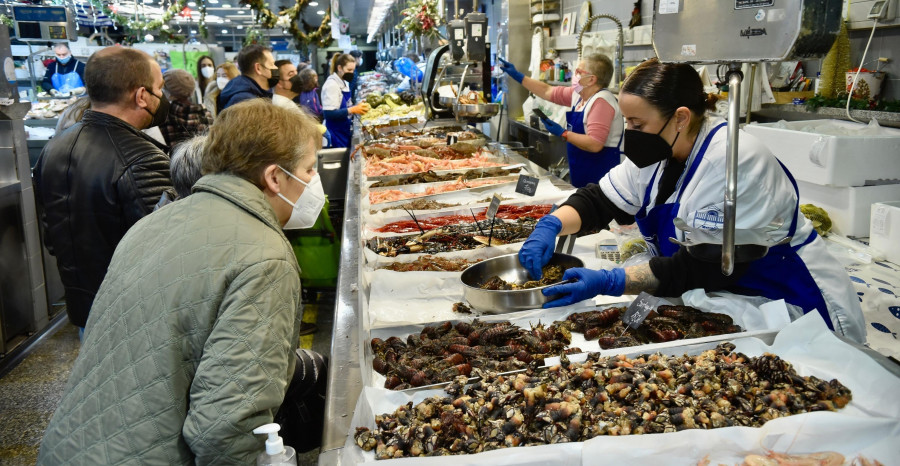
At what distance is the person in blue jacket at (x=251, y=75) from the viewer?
264 inches

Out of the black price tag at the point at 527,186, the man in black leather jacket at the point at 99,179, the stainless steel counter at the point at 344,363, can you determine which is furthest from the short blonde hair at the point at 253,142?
the black price tag at the point at 527,186

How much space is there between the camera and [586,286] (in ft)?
8.25

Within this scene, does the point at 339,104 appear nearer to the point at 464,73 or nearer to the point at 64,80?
the point at 464,73

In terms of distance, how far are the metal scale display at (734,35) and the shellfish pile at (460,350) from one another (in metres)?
0.75

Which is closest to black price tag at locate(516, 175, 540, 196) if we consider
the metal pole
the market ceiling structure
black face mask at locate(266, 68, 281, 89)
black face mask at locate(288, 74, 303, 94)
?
the metal pole

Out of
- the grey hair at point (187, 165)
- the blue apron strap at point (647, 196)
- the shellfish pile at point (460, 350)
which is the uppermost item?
the grey hair at point (187, 165)

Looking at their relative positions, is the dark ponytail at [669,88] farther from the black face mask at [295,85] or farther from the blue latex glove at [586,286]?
the black face mask at [295,85]

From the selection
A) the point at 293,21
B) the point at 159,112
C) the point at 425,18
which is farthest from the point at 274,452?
the point at 293,21

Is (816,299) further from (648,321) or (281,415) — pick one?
(281,415)

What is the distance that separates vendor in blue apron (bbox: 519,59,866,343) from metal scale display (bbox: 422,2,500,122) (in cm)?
271

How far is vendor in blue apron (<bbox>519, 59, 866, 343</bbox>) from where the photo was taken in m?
2.36

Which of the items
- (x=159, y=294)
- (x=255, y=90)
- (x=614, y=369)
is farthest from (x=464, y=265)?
(x=255, y=90)

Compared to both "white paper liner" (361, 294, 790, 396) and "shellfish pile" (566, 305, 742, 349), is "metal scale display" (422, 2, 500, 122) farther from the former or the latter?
"shellfish pile" (566, 305, 742, 349)

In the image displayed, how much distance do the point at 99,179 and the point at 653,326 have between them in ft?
8.77
